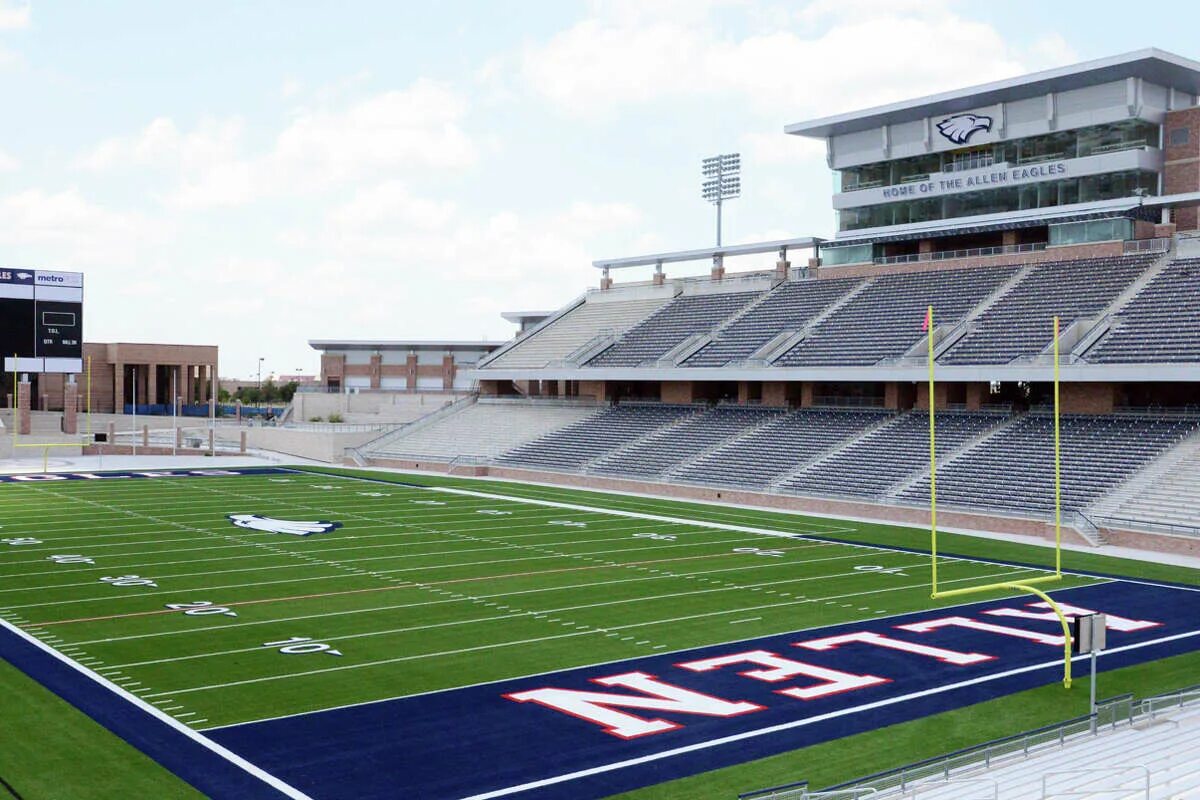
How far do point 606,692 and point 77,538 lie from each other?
16283mm

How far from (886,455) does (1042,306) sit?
7.02 meters

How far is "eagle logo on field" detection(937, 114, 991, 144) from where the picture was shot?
40062mm

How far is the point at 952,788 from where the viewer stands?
385 inches

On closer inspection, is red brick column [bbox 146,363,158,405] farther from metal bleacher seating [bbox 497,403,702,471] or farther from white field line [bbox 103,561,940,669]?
white field line [bbox 103,561,940,669]

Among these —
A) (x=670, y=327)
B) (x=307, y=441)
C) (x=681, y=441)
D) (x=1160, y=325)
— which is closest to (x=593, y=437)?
(x=681, y=441)

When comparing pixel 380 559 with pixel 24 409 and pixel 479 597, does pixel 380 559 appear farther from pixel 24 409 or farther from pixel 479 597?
pixel 24 409

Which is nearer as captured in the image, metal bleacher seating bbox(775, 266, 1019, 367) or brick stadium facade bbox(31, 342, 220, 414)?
metal bleacher seating bbox(775, 266, 1019, 367)

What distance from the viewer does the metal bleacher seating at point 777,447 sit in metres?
35.5

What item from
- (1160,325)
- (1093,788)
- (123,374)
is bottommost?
(1093,788)

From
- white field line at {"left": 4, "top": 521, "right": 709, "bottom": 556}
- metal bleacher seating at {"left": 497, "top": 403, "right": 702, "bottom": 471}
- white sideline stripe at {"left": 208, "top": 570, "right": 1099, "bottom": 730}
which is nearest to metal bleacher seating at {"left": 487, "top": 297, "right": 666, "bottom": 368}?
metal bleacher seating at {"left": 497, "top": 403, "right": 702, "bottom": 471}

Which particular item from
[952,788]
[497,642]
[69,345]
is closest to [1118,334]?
[497,642]

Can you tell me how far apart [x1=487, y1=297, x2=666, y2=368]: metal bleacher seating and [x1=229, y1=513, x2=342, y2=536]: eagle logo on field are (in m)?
22.3

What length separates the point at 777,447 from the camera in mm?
37156

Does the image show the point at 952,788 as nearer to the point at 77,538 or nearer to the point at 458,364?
the point at 77,538
